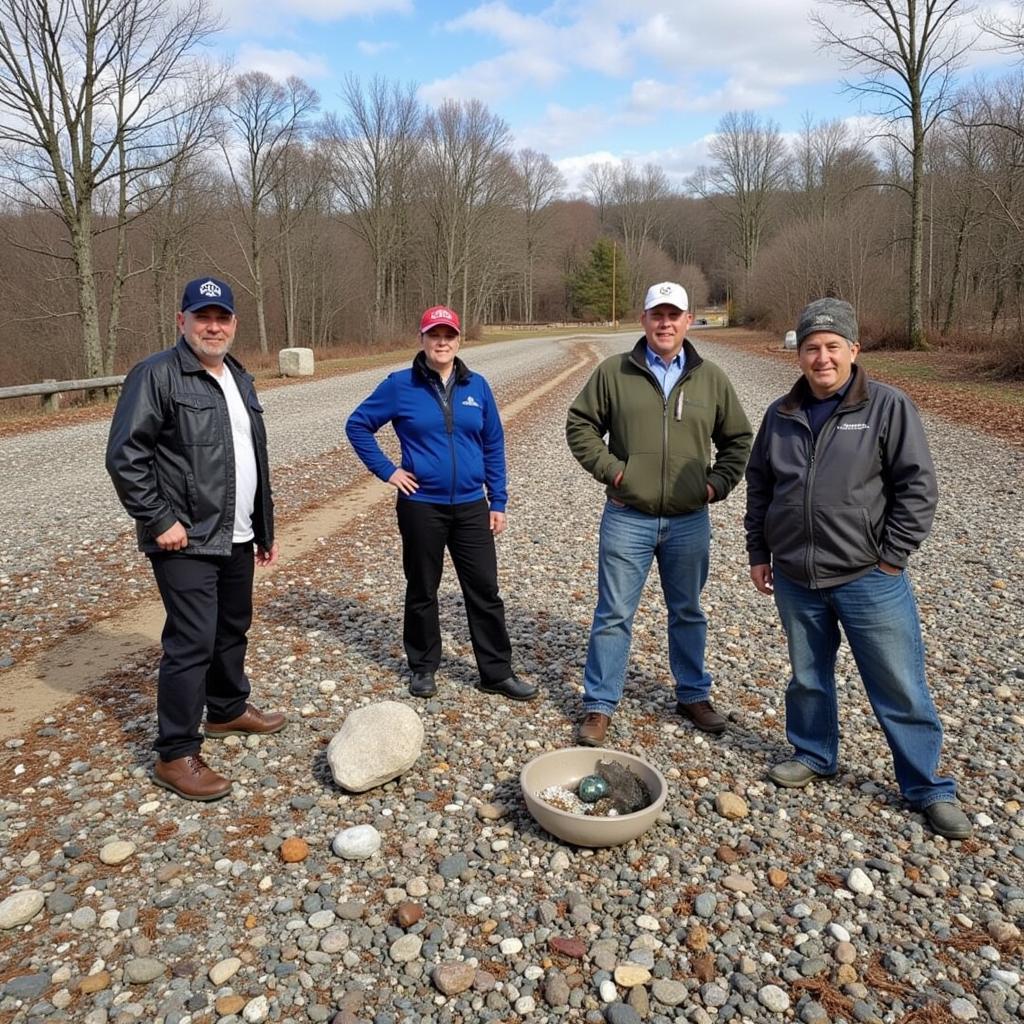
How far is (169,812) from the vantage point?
365cm

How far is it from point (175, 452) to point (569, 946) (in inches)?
104

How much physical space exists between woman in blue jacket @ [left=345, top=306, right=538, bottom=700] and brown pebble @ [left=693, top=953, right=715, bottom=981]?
2111 millimetres

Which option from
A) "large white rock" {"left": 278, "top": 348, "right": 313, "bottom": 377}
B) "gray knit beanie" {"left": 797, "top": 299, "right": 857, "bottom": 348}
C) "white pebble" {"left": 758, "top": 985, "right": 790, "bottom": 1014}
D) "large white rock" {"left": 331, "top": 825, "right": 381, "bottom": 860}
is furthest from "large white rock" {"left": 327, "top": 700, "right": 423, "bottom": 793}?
"large white rock" {"left": 278, "top": 348, "right": 313, "bottom": 377}

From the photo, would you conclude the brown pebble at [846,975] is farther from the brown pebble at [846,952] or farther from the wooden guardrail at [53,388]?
the wooden guardrail at [53,388]

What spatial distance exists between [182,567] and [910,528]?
3177 mm

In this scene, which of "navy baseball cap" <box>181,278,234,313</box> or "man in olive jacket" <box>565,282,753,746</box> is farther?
"man in olive jacket" <box>565,282,753,746</box>

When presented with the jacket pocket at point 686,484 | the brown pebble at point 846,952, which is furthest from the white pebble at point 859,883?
the jacket pocket at point 686,484

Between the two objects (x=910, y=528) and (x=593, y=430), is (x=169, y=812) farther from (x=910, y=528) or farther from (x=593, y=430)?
(x=910, y=528)

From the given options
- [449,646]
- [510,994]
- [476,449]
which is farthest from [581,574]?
[510,994]

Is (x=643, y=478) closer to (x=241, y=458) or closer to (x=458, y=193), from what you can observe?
(x=241, y=458)

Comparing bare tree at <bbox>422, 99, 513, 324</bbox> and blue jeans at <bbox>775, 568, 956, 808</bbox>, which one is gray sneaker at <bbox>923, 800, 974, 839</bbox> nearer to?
blue jeans at <bbox>775, 568, 956, 808</bbox>

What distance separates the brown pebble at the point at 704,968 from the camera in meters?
2.72

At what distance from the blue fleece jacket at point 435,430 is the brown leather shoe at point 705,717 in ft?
5.57

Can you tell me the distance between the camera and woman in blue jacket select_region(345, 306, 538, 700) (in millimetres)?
4582
